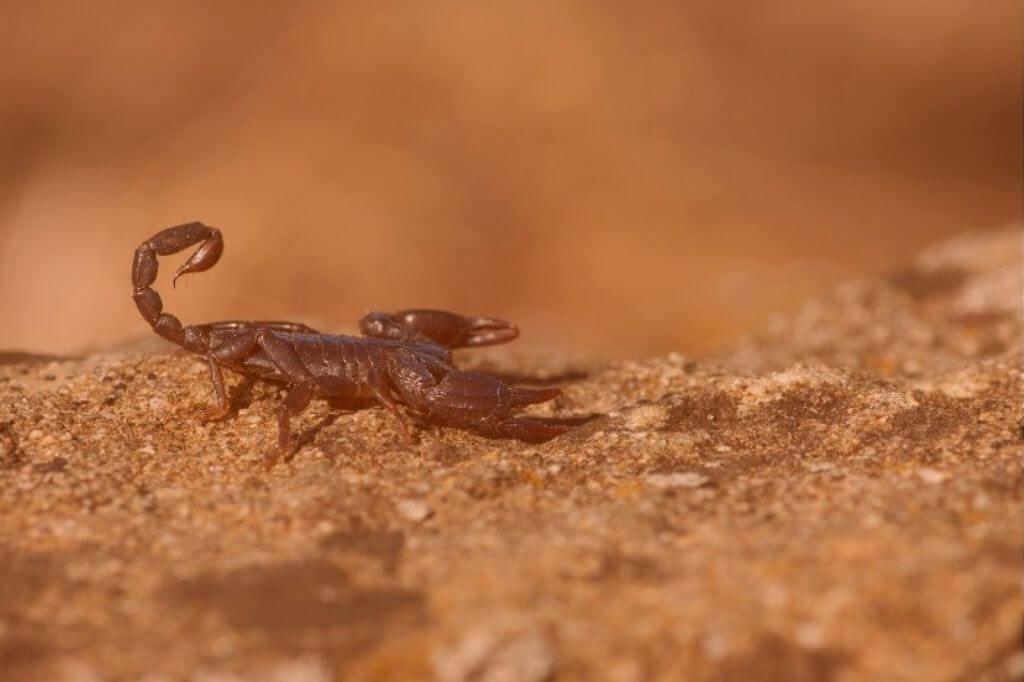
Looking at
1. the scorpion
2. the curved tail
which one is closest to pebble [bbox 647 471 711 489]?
the scorpion

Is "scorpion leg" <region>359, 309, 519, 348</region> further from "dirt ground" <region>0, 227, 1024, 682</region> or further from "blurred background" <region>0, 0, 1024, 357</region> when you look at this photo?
"blurred background" <region>0, 0, 1024, 357</region>

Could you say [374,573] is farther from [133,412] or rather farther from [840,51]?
[840,51]

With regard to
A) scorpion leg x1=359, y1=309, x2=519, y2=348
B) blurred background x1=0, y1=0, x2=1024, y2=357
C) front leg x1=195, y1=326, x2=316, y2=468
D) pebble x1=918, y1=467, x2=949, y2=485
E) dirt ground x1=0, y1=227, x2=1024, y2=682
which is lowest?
dirt ground x1=0, y1=227, x2=1024, y2=682

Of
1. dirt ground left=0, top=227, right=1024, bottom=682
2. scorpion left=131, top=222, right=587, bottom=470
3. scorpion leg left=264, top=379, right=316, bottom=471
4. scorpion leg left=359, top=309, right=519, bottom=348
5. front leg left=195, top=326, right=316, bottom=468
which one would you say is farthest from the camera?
scorpion leg left=359, top=309, right=519, bottom=348

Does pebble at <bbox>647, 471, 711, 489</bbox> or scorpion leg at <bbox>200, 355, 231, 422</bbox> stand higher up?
pebble at <bbox>647, 471, 711, 489</bbox>

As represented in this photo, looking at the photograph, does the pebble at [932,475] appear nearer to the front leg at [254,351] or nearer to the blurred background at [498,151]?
the front leg at [254,351]

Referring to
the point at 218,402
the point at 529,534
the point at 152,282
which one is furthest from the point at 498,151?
the point at 529,534

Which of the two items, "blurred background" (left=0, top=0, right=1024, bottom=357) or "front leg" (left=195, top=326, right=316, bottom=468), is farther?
"blurred background" (left=0, top=0, right=1024, bottom=357)
